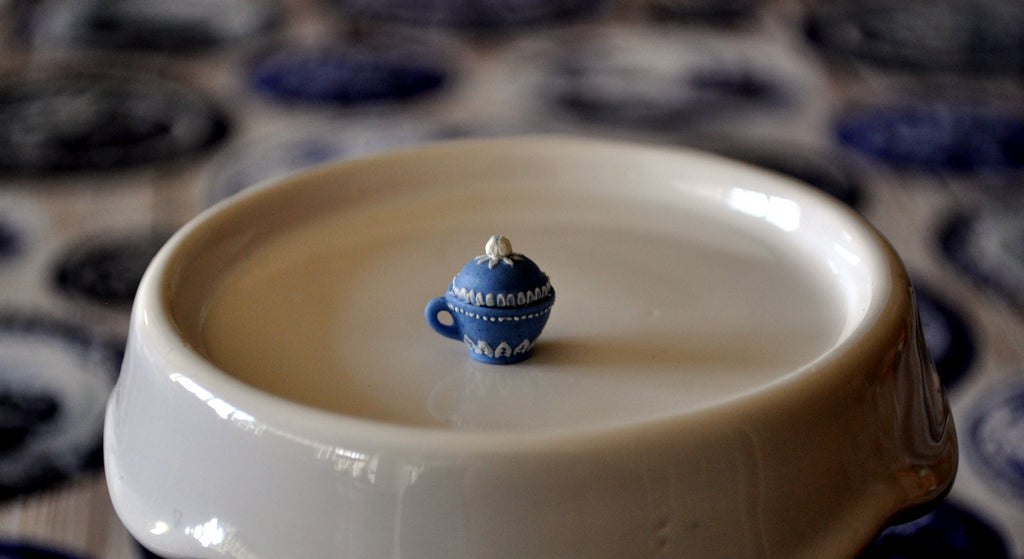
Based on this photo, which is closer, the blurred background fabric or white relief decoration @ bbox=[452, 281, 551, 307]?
white relief decoration @ bbox=[452, 281, 551, 307]

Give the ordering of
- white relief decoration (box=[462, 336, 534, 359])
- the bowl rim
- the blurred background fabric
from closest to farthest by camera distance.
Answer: the bowl rim → white relief decoration (box=[462, 336, 534, 359]) → the blurred background fabric

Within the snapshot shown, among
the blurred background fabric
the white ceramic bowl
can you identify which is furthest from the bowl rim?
the blurred background fabric

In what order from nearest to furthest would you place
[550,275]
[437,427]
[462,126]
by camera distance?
[437,427] < [550,275] < [462,126]

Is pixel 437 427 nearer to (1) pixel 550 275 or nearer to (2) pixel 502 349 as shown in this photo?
(2) pixel 502 349

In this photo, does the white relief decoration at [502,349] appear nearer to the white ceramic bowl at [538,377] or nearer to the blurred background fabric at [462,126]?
the white ceramic bowl at [538,377]

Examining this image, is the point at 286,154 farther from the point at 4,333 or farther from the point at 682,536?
the point at 682,536

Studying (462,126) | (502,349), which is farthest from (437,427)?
(462,126)

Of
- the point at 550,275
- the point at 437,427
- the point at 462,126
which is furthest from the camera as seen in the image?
the point at 462,126

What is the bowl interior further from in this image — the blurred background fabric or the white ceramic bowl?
the blurred background fabric

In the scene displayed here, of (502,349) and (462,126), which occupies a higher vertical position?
(502,349)
